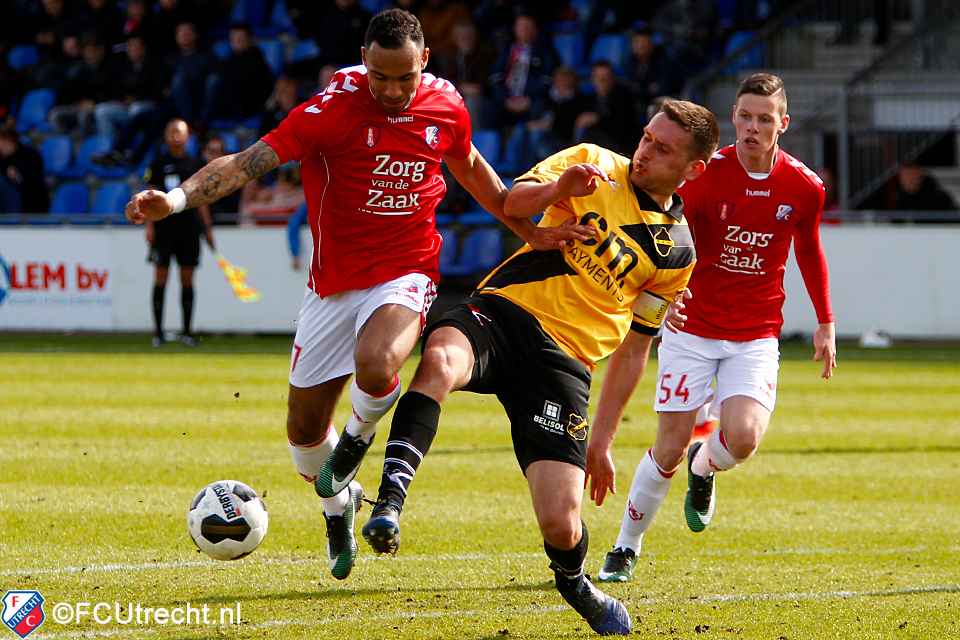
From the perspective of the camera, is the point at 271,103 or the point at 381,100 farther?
the point at 271,103

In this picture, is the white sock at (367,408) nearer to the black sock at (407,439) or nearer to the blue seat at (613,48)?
the black sock at (407,439)

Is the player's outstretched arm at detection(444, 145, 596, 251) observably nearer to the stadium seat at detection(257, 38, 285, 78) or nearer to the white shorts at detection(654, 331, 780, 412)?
the white shorts at detection(654, 331, 780, 412)

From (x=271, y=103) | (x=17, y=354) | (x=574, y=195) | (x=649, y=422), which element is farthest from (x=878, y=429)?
(x=271, y=103)

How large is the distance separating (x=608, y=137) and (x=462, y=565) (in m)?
11.2

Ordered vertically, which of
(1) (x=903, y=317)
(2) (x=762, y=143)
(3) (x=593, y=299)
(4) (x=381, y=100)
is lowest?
(1) (x=903, y=317)

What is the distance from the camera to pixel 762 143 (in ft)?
18.2

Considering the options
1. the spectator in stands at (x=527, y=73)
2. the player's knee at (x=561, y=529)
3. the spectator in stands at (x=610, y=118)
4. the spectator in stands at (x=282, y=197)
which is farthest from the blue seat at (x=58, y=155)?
the player's knee at (x=561, y=529)

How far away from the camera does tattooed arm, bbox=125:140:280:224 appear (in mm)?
4004

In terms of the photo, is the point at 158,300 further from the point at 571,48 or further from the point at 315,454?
the point at 315,454

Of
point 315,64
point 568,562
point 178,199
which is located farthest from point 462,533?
point 315,64

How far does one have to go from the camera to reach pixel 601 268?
455cm

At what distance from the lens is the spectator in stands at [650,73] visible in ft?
55.1

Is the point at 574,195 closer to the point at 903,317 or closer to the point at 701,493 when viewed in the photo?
the point at 701,493

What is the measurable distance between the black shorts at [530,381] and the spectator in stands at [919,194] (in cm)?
1223
